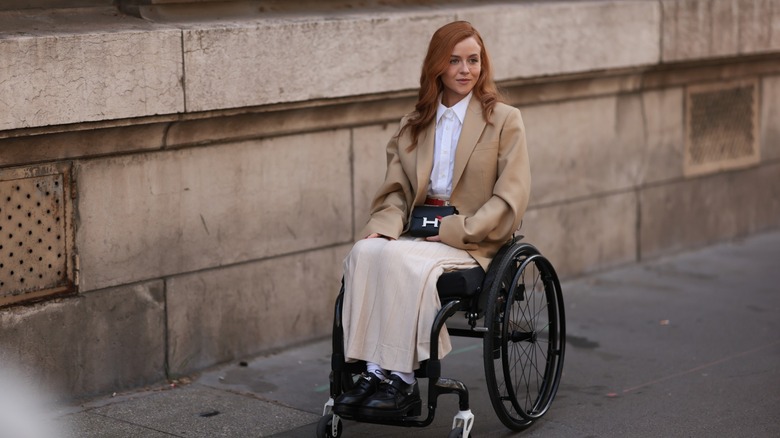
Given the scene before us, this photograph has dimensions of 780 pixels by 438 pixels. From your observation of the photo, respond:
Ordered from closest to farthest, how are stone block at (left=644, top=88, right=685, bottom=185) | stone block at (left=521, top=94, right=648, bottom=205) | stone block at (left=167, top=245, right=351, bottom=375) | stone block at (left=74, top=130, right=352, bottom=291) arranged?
stone block at (left=74, top=130, right=352, bottom=291), stone block at (left=167, top=245, right=351, bottom=375), stone block at (left=521, top=94, right=648, bottom=205), stone block at (left=644, top=88, right=685, bottom=185)

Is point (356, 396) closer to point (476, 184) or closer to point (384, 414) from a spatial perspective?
point (384, 414)

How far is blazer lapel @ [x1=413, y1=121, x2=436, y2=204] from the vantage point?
5.38 metres

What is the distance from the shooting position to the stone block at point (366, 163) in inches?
280

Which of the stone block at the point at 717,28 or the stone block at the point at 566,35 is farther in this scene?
the stone block at the point at 717,28

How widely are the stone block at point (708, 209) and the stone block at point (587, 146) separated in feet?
1.03

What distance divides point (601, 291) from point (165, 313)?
326 centimetres

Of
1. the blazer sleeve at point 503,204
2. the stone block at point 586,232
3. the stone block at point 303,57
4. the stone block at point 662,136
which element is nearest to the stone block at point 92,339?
the stone block at point 303,57

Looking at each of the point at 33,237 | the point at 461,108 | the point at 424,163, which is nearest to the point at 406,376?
the point at 424,163

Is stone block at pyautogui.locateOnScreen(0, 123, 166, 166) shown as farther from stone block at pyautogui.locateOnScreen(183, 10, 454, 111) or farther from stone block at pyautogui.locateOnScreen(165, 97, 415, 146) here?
stone block at pyautogui.locateOnScreen(183, 10, 454, 111)

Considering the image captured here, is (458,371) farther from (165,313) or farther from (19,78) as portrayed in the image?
(19,78)

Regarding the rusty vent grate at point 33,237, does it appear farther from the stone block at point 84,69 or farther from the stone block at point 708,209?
the stone block at point 708,209

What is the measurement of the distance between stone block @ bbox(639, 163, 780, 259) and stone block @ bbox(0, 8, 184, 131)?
4.29m

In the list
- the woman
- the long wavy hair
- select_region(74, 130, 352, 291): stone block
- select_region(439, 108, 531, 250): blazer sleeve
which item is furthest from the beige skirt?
select_region(74, 130, 352, 291): stone block

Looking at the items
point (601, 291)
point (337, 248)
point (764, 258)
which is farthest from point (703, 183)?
point (337, 248)
